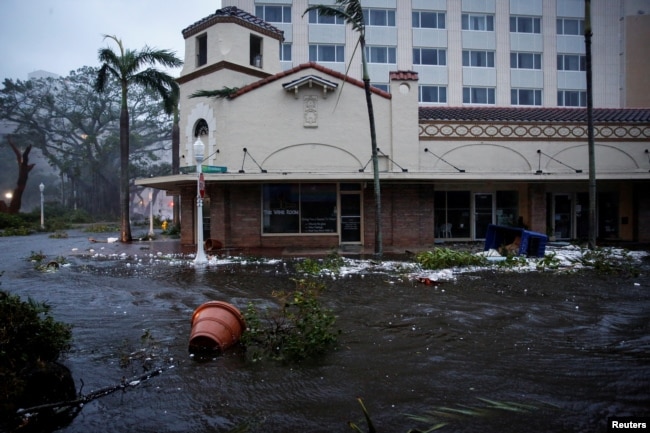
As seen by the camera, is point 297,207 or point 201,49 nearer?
point 297,207

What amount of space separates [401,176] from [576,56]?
3060 cm

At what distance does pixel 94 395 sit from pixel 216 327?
5.18 feet

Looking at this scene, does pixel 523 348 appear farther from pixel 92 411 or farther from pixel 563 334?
pixel 92 411

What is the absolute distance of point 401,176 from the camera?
1691 cm

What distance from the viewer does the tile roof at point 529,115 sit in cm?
1948

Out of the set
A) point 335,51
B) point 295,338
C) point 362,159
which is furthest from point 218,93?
point 335,51

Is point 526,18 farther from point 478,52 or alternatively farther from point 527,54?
point 478,52

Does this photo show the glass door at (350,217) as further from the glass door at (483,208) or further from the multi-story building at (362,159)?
the glass door at (483,208)

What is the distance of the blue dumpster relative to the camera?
45.1 ft

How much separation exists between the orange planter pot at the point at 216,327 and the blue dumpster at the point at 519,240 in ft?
33.8

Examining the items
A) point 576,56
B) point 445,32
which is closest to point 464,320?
point 445,32

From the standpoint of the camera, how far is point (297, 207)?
18.3 m

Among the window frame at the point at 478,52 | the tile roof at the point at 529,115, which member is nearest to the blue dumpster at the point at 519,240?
the tile roof at the point at 529,115

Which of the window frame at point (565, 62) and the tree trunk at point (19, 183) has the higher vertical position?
the window frame at point (565, 62)
